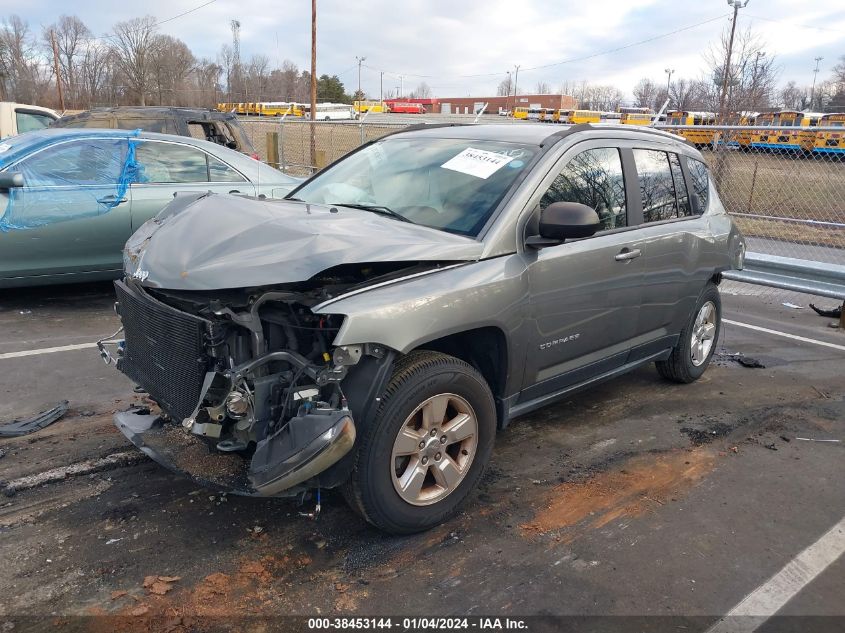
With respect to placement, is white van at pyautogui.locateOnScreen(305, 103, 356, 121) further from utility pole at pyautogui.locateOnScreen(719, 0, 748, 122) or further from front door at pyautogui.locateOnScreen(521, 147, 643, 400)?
front door at pyautogui.locateOnScreen(521, 147, 643, 400)

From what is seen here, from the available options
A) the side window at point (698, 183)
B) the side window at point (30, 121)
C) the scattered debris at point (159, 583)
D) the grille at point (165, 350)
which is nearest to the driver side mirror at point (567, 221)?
the grille at point (165, 350)

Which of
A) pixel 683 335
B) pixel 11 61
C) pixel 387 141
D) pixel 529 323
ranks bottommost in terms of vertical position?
pixel 683 335

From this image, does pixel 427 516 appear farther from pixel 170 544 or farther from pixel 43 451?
A: pixel 43 451

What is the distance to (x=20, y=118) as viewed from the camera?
47.0 feet

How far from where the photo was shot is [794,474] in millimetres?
4082

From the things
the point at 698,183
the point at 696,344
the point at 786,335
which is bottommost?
the point at 786,335

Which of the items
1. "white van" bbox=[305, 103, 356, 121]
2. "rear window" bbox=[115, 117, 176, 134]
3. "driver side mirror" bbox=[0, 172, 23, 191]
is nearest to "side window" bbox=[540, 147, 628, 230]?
"driver side mirror" bbox=[0, 172, 23, 191]

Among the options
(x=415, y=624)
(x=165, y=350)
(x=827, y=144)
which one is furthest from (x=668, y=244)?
(x=827, y=144)

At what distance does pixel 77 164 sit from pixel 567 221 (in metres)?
5.45

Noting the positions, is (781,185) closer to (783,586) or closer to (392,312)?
(783,586)

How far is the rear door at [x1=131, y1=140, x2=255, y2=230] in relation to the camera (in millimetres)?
6934

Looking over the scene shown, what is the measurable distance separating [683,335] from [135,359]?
3867mm

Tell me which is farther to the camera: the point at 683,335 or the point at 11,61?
the point at 11,61

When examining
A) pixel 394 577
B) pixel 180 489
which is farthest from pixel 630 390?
pixel 180 489
